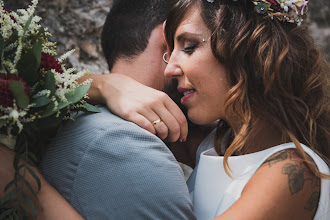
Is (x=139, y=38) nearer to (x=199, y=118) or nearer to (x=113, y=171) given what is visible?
(x=199, y=118)

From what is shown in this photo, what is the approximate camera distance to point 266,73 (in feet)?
7.39

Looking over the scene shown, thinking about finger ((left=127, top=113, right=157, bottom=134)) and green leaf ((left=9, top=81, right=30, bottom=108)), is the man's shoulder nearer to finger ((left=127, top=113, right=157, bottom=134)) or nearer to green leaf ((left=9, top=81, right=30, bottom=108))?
finger ((left=127, top=113, right=157, bottom=134))

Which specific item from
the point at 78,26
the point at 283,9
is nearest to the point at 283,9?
the point at 283,9

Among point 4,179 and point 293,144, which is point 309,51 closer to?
point 293,144

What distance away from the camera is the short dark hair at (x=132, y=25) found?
2773 millimetres

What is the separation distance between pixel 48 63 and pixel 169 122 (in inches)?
26.4

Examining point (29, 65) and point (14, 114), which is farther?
point (29, 65)

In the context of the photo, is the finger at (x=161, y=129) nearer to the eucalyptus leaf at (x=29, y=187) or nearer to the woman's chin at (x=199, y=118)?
the woman's chin at (x=199, y=118)

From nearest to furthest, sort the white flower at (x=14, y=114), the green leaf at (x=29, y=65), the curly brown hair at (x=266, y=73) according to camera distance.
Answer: the white flower at (x=14, y=114) → the green leaf at (x=29, y=65) → the curly brown hair at (x=266, y=73)

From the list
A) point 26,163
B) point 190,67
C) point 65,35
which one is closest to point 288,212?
point 190,67

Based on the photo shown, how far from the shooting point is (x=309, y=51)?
7.98 feet

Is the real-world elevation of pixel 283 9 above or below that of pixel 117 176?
Answer: above

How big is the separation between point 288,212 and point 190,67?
2.96 ft

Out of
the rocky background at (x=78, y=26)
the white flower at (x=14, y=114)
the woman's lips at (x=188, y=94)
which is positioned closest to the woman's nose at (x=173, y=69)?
the woman's lips at (x=188, y=94)
